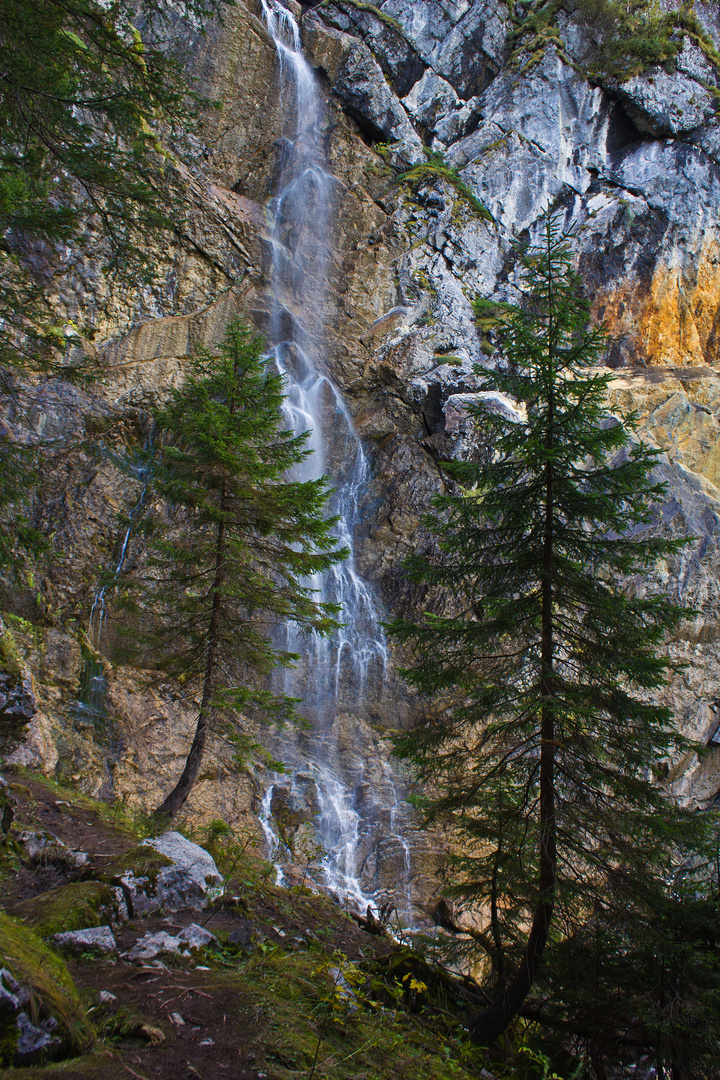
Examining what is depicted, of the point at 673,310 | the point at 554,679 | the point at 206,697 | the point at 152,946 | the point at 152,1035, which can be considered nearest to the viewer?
the point at 152,1035

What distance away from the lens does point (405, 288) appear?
23.0 meters

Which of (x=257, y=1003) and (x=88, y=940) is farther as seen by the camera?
(x=88, y=940)

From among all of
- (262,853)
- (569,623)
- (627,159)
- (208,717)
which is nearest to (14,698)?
(208,717)

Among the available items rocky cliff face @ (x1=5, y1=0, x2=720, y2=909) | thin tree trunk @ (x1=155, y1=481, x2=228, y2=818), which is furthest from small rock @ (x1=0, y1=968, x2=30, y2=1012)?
rocky cliff face @ (x1=5, y1=0, x2=720, y2=909)

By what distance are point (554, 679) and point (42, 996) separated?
408 centimetres

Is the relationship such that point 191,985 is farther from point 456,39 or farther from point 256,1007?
point 456,39

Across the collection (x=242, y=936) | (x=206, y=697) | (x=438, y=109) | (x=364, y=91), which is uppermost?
(x=438, y=109)

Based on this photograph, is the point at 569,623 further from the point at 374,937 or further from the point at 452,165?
the point at 452,165

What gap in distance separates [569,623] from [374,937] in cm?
457

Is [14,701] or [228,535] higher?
[228,535]

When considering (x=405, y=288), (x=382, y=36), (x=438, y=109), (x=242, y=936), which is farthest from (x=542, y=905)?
(x=382, y=36)

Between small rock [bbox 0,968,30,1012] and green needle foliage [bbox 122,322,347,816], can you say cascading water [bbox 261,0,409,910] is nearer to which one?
green needle foliage [bbox 122,322,347,816]

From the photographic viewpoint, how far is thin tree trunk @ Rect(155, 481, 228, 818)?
7910 millimetres

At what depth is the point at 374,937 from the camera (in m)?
6.89
